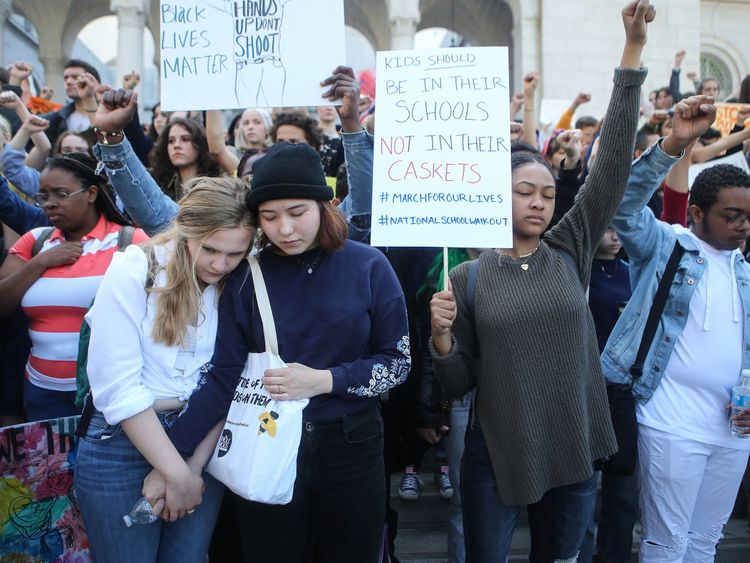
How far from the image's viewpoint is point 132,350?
194 centimetres

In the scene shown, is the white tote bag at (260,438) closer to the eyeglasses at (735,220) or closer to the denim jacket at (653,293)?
the denim jacket at (653,293)

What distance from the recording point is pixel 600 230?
7.73 ft

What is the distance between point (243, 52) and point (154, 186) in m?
0.75

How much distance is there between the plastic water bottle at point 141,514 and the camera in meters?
1.94

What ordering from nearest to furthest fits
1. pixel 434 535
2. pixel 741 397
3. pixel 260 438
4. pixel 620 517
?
pixel 260 438
pixel 741 397
pixel 620 517
pixel 434 535

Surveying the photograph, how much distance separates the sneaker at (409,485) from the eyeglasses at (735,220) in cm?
225

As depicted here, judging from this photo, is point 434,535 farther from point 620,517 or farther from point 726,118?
point 726,118

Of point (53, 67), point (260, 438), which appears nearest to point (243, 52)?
point (260, 438)

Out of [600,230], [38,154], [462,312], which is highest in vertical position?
[38,154]

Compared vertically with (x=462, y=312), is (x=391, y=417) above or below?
below

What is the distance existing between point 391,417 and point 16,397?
1972 millimetres

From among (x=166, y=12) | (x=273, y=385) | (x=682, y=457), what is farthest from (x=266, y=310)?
(x=682, y=457)

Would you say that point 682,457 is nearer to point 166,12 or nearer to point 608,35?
point 166,12

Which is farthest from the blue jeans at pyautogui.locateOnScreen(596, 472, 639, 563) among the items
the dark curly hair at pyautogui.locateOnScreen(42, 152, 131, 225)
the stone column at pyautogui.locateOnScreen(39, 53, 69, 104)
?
the stone column at pyautogui.locateOnScreen(39, 53, 69, 104)
